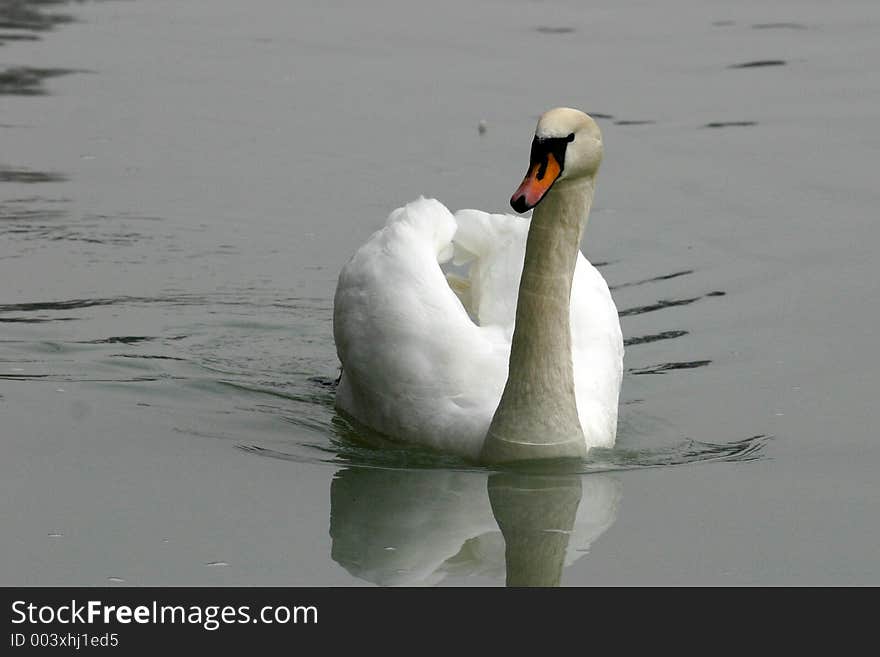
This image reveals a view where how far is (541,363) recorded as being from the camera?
734 centimetres

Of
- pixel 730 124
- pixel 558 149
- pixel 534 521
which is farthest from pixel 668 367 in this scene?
pixel 730 124

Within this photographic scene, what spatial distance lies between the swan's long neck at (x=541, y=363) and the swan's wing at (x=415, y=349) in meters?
0.19

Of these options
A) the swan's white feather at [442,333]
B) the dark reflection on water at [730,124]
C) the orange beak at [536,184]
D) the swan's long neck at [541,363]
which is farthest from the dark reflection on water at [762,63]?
the orange beak at [536,184]

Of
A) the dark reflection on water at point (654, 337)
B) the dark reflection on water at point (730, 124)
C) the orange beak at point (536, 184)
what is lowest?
the dark reflection on water at point (654, 337)

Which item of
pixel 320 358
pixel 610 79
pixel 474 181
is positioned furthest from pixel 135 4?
pixel 320 358

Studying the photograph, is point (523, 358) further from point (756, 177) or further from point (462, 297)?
point (756, 177)

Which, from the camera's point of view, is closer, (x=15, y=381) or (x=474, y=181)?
(x=15, y=381)

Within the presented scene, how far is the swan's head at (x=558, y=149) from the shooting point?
6.72 m

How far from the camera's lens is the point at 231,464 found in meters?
7.45

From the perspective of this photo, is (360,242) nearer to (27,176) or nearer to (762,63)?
(27,176)

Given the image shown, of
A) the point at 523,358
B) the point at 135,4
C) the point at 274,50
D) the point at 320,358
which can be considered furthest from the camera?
the point at 135,4

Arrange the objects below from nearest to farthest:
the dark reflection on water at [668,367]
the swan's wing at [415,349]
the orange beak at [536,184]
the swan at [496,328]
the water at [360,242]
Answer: the orange beak at [536,184], the water at [360,242], the swan at [496,328], the swan's wing at [415,349], the dark reflection on water at [668,367]

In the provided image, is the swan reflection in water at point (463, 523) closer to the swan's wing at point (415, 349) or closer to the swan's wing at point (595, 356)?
the swan's wing at point (415, 349)

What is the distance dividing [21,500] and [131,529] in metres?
0.60
